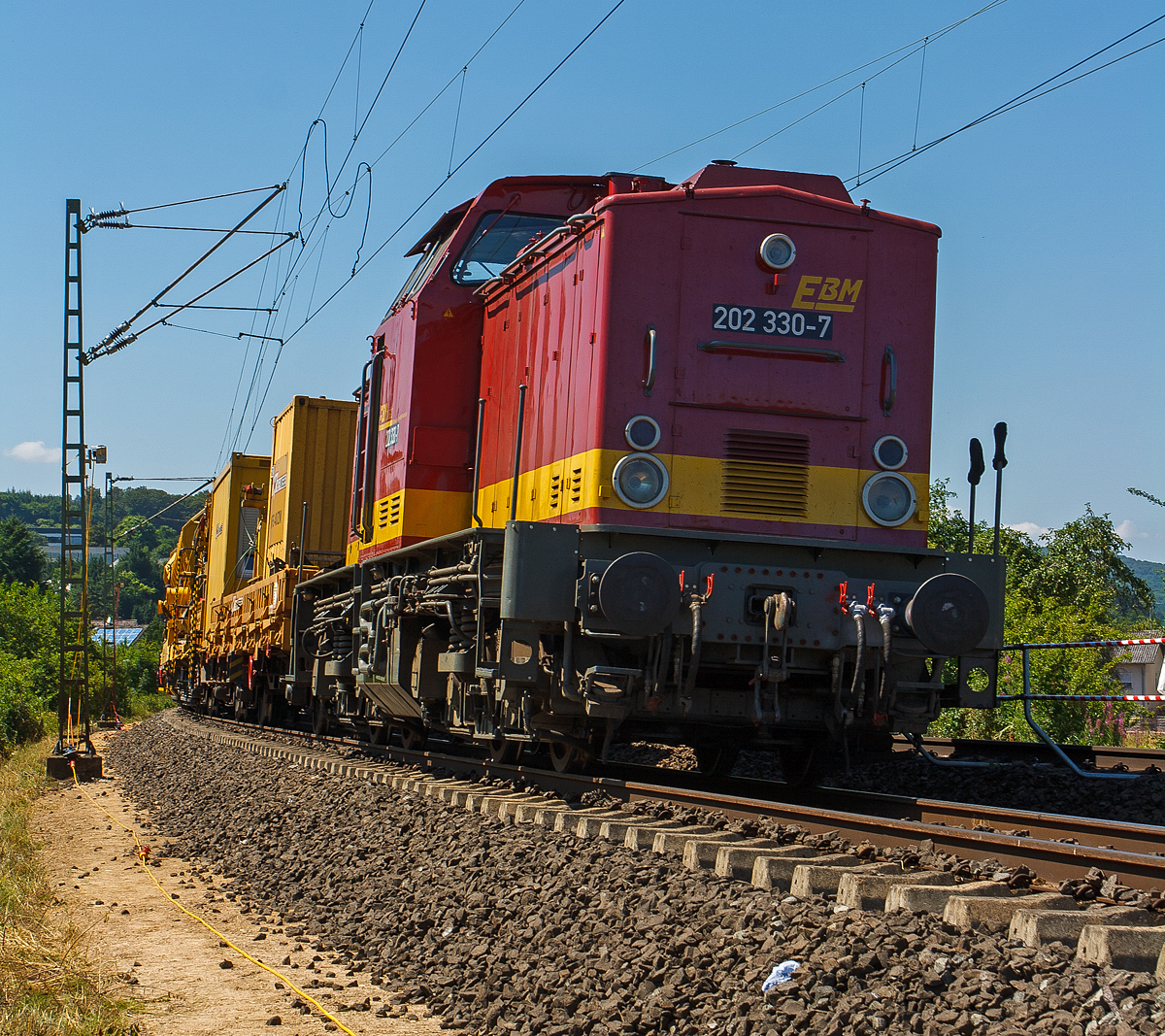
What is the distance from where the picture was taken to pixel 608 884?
470 cm

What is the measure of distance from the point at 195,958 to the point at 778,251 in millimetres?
4838

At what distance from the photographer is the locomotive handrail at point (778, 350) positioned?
688 centimetres

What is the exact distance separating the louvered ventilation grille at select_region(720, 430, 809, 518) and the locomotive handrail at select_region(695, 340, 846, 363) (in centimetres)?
48

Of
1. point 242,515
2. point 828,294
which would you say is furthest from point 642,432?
point 242,515

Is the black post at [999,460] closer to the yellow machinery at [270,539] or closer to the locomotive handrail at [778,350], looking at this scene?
the locomotive handrail at [778,350]

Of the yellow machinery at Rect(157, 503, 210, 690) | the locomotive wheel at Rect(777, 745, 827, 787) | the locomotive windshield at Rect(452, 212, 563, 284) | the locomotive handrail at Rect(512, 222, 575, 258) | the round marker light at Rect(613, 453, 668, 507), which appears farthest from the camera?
the yellow machinery at Rect(157, 503, 210, 690)

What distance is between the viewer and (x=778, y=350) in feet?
22.7

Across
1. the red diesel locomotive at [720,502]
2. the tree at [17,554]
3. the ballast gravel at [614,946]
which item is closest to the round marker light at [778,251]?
the red diesel locomotive at [720,502]

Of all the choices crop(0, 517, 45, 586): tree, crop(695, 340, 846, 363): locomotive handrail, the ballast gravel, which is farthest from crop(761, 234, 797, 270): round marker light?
crop(0, 517, 45, 586): tree

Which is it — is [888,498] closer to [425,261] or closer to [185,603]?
[425,261]

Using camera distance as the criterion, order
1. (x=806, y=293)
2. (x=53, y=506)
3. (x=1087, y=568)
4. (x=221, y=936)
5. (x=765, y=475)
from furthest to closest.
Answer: (x=53, y=506) → (x=1087, y=568) → (x=806, y=293) → (x=765, y=475) → (x=221, y=936)

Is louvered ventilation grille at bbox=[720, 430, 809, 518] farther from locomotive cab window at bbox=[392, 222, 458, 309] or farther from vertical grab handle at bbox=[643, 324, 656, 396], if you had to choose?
locomotive cab window at bbox=[392, 222, 458, 309]

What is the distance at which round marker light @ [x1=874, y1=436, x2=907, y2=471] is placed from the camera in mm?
6957

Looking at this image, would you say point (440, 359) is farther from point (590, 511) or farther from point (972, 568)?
point (972, 568)
